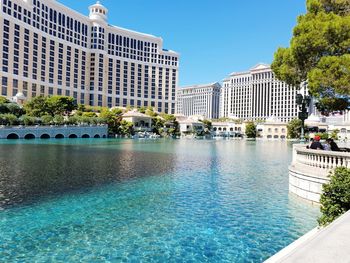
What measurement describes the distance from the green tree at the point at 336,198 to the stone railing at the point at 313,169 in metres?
2.79

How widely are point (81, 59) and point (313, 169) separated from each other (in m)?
143

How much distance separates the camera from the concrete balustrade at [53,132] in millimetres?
76075

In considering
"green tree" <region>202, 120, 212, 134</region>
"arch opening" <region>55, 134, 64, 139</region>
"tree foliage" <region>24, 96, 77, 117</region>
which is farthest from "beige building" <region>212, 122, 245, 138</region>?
"arch opening" <region>55, 134, 64, 139</region>

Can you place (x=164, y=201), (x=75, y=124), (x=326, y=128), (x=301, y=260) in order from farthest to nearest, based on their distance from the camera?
(x=326, y=128) < (x=75, y=124) < (x=164, y=201) < (x=301, y=260)

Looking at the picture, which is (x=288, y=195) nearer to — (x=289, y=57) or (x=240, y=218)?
(x=240, y=218)

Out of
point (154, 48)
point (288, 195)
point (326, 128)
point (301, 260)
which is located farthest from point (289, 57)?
point (154, 48)

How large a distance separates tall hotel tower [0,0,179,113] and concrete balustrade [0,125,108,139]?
122 feet

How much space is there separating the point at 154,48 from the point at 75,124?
285 feet

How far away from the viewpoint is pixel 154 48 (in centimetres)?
17162

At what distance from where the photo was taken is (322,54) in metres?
20.0

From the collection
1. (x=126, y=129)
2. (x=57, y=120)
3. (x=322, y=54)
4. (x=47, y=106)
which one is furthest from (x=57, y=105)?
(x=322, y=54)

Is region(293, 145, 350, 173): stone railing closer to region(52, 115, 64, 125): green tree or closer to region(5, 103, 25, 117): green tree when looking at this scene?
region(52, 115, 64, 125): green tree

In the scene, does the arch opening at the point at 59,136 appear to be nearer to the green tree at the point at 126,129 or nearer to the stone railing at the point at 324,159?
the green tree at the point at 126,129

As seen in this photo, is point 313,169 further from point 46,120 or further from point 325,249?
point 46,120
